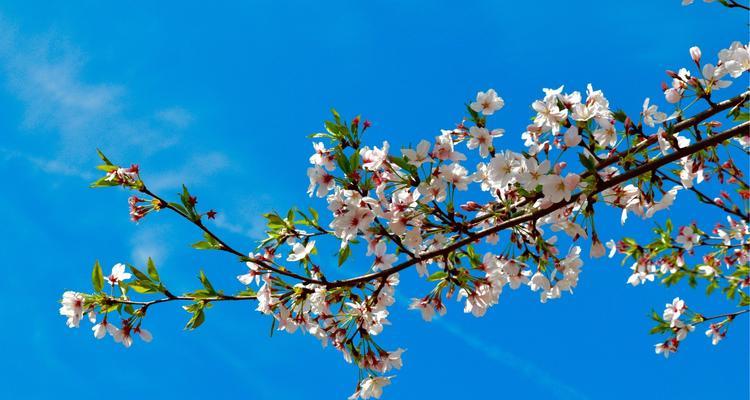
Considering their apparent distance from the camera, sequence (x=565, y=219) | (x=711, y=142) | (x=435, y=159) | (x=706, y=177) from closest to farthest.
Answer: (x=711, y=142) < (x=435, y=159) < (x=565, y=219) < (x=706, y=177)

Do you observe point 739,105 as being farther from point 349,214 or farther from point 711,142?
point 349,214

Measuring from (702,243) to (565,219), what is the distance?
3.20 m

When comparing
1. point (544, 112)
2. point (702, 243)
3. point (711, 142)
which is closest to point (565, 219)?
point (544, 112)

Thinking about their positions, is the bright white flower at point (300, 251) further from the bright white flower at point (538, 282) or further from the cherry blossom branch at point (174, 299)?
the bright white flower at point (538, 282)

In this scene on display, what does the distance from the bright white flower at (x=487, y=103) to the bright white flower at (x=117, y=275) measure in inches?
74.7

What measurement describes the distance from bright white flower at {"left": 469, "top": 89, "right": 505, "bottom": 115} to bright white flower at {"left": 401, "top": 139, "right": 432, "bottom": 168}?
0.47 metres

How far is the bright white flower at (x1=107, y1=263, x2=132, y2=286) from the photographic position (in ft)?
10.2

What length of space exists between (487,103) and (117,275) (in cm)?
201

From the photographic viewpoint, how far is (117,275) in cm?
312

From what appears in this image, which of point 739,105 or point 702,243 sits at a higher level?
point 702,243

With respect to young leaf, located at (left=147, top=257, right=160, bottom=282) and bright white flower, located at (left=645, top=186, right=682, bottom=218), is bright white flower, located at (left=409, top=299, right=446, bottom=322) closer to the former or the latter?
bright white flower, located at (left=645, top=186, right=682, bottom=218)

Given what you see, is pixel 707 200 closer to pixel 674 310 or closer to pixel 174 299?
pixel 674 310

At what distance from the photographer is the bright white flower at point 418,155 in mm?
2801

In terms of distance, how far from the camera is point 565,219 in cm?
310
